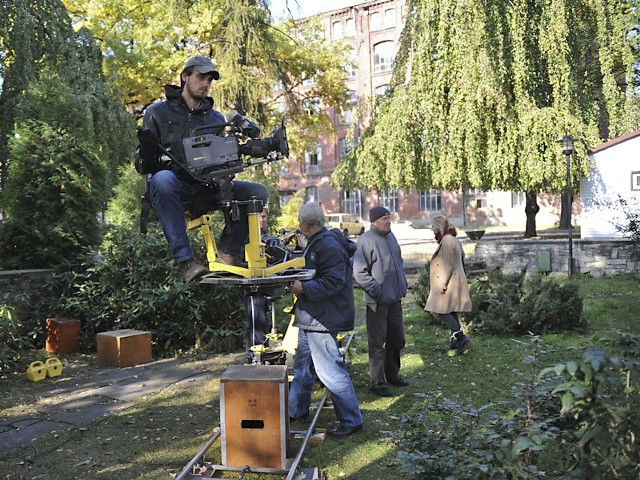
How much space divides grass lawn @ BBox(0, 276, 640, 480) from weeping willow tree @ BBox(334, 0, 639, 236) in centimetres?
932

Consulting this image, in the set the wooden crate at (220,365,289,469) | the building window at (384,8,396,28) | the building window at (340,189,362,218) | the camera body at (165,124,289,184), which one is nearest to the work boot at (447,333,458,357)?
the wooden crate at (220,365,289,469)

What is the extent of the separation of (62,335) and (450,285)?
552 cm

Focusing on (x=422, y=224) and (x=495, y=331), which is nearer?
(x=495, y=331)

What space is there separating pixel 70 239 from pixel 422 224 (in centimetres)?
3448

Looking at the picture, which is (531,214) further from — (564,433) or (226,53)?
(564,433)

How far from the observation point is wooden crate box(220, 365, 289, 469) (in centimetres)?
420

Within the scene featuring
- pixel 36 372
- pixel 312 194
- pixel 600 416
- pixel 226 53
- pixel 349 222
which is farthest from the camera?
pixel 312 194

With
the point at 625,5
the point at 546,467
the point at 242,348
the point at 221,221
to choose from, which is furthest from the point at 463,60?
the point at 546,467

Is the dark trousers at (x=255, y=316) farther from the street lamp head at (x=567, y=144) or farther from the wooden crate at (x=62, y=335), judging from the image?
the street lamp head at (x=567, y=144)

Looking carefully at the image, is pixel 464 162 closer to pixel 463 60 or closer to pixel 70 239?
pixel 463 60

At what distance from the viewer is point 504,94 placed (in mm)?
17500

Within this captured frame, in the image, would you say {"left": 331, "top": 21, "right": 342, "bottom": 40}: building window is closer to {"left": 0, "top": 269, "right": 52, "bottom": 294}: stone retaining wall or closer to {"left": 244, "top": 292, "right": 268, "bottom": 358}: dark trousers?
{"left": 0, "top": 269, "right": 52, "bottom": 294}: stone retaining wall

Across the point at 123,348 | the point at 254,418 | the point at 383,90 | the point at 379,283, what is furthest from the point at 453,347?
the point at 383,90

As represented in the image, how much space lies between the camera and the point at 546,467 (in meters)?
4.16
